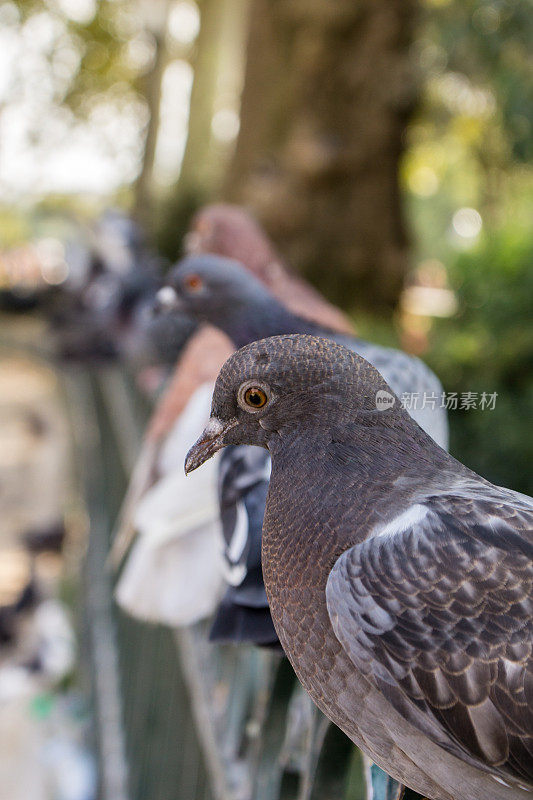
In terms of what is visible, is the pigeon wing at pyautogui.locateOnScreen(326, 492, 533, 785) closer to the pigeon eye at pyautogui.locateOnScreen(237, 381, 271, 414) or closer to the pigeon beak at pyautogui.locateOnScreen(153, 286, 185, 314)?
the pigeon eye at pyautogui.locateOnScreen(237, 381, 271, 414)

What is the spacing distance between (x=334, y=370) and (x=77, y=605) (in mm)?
5369

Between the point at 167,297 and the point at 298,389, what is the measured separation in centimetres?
138

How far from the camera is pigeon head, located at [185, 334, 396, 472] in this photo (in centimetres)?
111

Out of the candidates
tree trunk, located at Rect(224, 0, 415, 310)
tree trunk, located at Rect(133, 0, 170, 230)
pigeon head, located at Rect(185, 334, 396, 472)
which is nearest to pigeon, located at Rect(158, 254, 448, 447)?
pigeon head, located at Rect(185, 334, 396, 472)

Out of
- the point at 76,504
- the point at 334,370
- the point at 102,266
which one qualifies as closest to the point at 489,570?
the point at 334,370

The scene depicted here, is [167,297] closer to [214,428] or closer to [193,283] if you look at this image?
[193,283]

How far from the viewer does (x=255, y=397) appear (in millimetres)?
1148

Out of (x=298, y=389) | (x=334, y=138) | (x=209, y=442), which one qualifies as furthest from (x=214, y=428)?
(x=334, y=138)

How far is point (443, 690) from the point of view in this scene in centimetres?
97

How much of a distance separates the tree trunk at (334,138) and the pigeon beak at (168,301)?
3.75 m

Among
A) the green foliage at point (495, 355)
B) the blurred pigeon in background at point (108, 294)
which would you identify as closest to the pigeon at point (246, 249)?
the blurred pigeon in background at point (108, 294)

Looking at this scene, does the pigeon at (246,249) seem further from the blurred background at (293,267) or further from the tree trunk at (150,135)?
the tree trunk at (150,135)

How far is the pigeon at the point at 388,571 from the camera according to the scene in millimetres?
964

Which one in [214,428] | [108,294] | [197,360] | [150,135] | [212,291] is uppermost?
[214,428]
